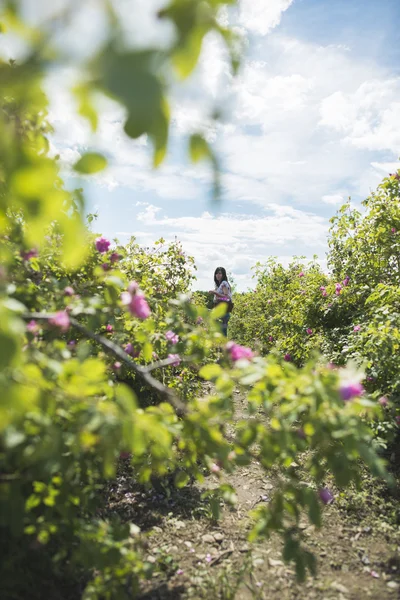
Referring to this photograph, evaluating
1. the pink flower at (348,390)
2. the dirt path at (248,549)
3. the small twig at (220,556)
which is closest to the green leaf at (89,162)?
the pink flower at (348,390)

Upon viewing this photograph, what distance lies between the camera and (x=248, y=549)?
2.74 meters

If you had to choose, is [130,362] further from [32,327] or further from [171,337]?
[171,337]

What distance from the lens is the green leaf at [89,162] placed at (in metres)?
0.81

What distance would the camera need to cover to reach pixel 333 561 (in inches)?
103

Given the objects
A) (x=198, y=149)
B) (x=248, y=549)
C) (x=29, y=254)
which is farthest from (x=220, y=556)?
(x=198, y=149)

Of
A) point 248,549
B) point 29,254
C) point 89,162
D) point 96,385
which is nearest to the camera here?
point 89,162

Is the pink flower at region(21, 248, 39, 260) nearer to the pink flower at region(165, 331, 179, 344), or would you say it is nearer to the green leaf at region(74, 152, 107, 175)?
Answer: the pink flower at region(165, 331, 179, 344)

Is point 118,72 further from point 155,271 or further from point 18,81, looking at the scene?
point 155,271

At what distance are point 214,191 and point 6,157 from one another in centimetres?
41

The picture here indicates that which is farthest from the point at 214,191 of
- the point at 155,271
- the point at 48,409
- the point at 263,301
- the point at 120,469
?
the point at 263,301

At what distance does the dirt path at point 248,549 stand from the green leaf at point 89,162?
2210mm

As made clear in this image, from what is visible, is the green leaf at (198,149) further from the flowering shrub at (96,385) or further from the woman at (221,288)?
the woman at (221,288)

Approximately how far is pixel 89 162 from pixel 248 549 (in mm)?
2870

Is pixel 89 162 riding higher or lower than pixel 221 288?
lower
